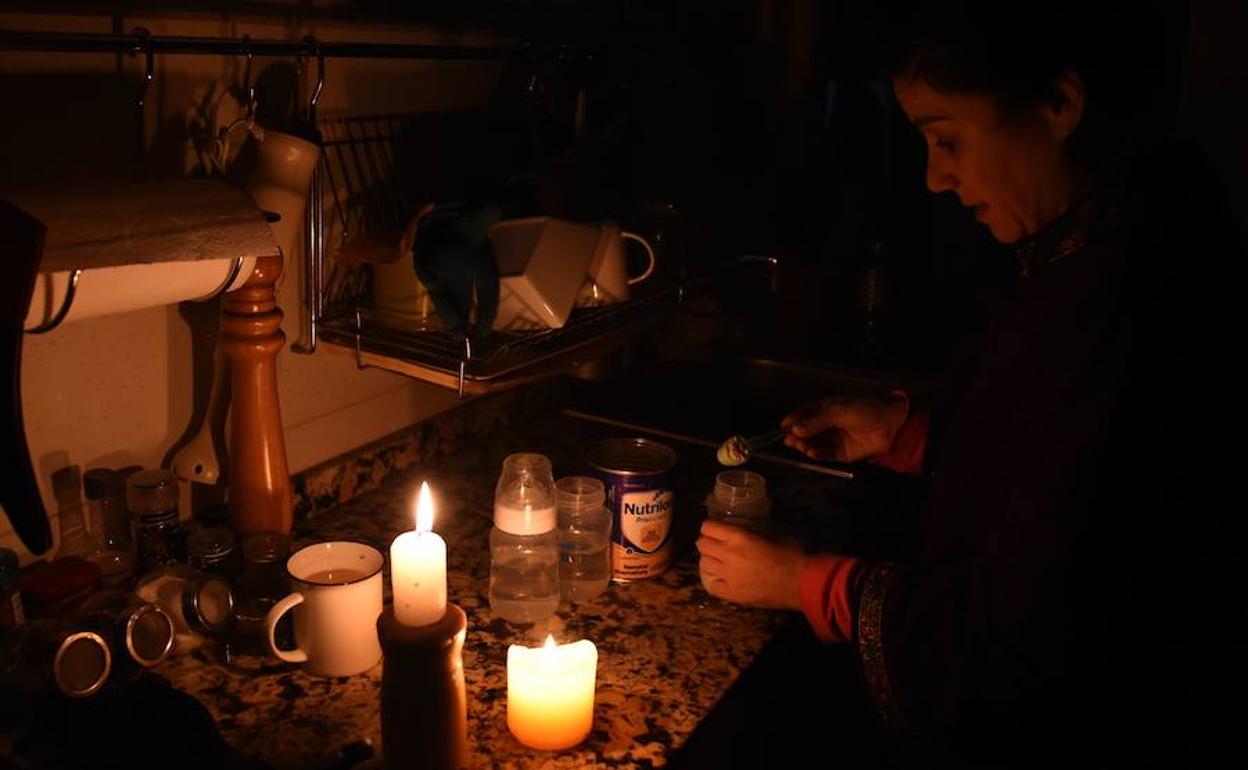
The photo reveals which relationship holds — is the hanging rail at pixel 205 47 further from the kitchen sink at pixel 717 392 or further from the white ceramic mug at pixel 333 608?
the kitchen sink at pixel 717 392

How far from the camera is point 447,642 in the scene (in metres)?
0.83

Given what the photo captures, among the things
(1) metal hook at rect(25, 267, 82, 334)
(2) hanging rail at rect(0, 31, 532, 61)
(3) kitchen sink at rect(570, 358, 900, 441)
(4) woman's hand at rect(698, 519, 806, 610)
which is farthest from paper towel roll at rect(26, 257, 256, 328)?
(3) kitchen sink at rect(570, 358, 900, 441)

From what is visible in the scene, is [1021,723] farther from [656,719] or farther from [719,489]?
[719,489]

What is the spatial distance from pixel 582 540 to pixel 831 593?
0.30m

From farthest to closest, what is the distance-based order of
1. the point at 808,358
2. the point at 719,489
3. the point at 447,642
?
1. the point at 808,358
2. the point at 719,489
3. the point at 447,642

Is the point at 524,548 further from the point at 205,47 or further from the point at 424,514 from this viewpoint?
the point at 205,47

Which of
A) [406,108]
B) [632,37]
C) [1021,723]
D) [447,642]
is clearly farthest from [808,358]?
[447,642]

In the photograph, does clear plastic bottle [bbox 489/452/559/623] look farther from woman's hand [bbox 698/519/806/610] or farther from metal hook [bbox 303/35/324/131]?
metal hook [bbox 303/35/324/131]

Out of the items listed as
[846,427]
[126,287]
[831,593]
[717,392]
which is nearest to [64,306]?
[126,287]

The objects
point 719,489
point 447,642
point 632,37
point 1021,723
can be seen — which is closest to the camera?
point 447,642

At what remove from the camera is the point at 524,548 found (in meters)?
1.18

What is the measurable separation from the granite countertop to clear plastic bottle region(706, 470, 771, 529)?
8cm

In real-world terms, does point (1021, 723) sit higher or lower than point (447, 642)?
lower

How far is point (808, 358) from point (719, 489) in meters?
0.88
